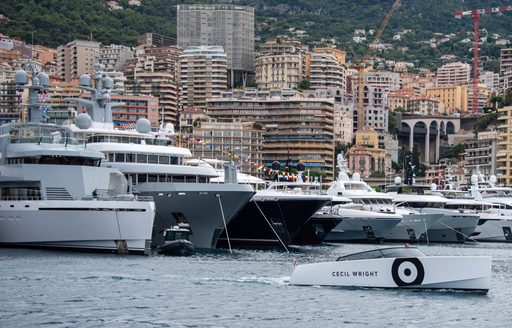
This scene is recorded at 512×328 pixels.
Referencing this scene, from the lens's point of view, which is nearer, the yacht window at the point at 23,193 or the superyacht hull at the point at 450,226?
the yacht window at the point at 23,193

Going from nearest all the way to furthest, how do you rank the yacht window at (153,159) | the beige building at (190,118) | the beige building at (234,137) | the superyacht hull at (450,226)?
the yacht window at (153,159), the superyacht hull at (450,226), the beige building at (234,137), the beige building at (190,118)

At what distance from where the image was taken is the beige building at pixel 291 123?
611 feet

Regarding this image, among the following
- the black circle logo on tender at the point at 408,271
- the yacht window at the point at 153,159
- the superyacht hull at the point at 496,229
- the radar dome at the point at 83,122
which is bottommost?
the superyacht hull at the point at 496,229

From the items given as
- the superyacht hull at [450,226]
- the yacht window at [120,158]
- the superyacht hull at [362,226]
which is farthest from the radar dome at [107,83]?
the superyacht hull at [450,226]

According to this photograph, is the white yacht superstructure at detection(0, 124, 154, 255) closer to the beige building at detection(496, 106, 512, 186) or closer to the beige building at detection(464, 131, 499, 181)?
the beige building at detection(496, 106, 512, 186)

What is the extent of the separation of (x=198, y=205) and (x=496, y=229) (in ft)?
136

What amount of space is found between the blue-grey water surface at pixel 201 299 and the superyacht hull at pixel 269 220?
54.1 feet

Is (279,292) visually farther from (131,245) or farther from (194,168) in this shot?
(194,168)

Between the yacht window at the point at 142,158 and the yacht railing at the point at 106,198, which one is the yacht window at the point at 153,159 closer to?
the yacht window at the point at 142,158

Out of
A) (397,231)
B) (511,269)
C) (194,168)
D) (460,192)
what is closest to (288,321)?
(511,269)

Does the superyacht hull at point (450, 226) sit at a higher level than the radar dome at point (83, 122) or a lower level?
lower

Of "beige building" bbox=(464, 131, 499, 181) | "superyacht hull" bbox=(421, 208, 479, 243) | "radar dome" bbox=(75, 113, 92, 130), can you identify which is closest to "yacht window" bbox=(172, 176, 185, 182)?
"radar dome" bbox=(75, 113, 92, 130)

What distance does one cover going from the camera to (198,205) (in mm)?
68250

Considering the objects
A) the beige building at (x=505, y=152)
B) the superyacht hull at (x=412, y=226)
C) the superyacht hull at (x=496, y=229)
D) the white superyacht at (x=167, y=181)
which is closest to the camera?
the white superyacht at (x=167, y=181)
